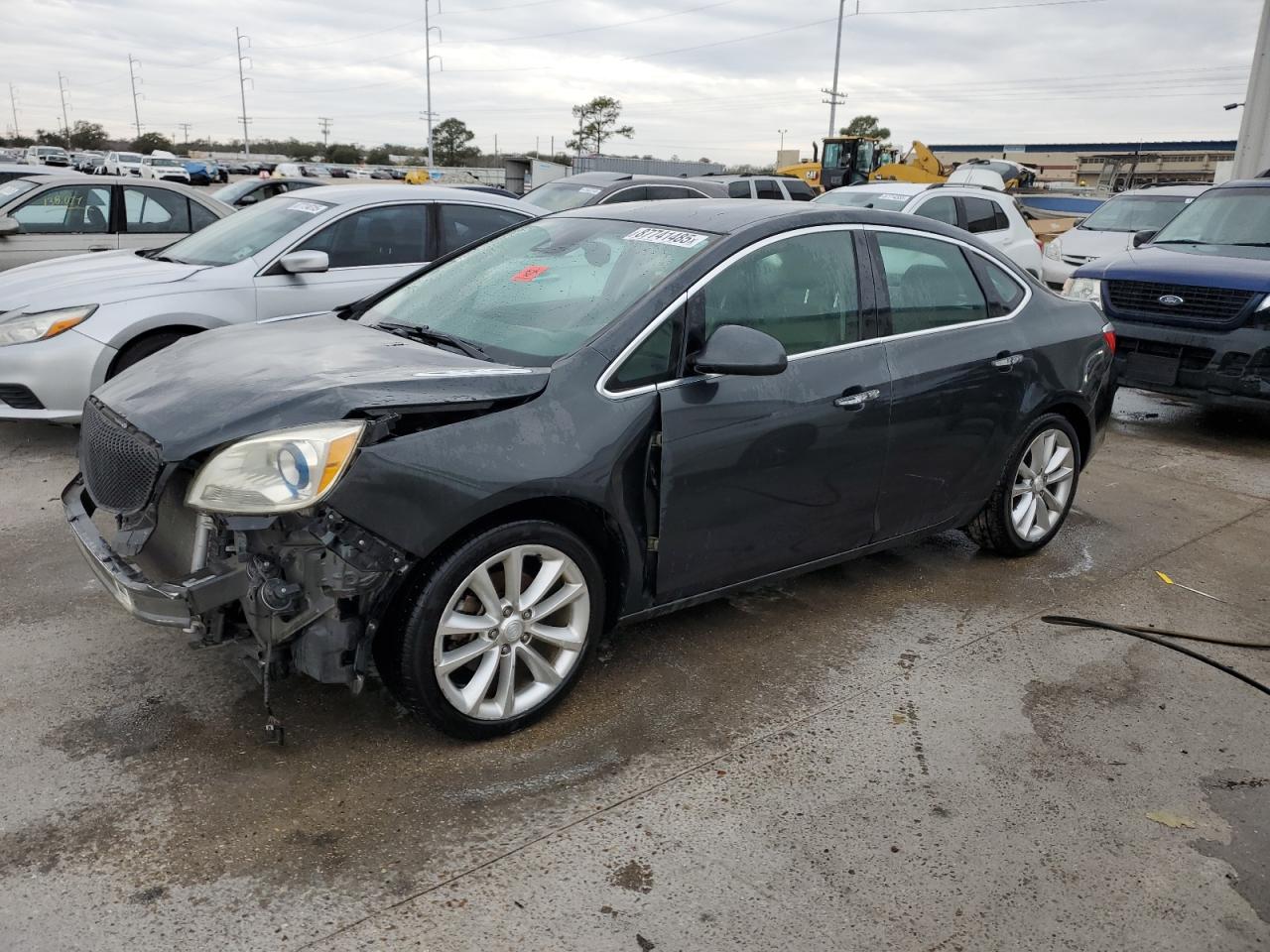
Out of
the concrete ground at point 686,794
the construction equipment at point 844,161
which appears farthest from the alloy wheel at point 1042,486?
the construction equipment at point 844,161

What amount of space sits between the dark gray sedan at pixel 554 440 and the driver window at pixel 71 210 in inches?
259

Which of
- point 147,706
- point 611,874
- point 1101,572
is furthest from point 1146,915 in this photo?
point 147,706

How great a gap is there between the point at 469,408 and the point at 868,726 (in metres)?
1.73

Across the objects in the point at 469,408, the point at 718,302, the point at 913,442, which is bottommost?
the point at 913,442

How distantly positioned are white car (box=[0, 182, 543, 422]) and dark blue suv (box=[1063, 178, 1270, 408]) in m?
4.85

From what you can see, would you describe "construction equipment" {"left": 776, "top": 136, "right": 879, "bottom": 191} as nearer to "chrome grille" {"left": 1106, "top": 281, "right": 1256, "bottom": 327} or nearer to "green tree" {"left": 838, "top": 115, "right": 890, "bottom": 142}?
"chrome grille" {"left": 1106, "top": 281, "right": 1256, "bottom": 327}

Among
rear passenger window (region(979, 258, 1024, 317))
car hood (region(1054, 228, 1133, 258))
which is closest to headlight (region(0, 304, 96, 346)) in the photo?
rear passenger window (region(979, 258, 1024, 317))

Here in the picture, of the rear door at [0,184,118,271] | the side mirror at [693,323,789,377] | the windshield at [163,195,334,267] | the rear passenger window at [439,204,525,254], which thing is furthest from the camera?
the rear door at [0,184,118,271]

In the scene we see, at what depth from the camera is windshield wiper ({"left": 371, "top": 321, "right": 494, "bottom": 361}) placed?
350 centimetres

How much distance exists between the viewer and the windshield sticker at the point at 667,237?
3725mm

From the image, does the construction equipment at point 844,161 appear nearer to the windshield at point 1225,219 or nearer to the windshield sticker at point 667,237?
the windshield at point 1225,219

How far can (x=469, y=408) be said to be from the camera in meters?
3.03

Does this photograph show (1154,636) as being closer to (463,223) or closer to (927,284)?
(927,284)

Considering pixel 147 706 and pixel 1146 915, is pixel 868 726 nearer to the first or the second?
pixel 1146 915
